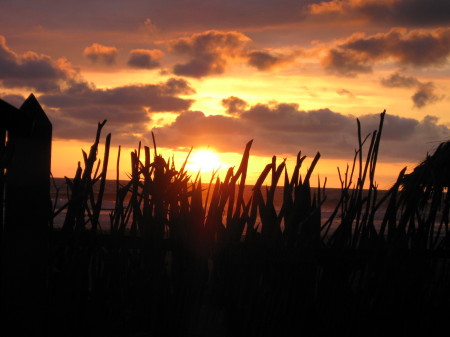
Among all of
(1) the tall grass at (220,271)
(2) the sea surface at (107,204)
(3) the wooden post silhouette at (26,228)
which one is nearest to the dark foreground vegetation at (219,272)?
(1) the tall grass at (220,271)

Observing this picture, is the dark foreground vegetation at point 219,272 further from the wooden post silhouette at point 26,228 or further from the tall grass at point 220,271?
the wooden post silhouette at point 26,228

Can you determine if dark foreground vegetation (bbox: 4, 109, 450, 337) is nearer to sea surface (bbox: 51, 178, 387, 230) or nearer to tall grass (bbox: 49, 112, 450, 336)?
tall grass (bbox: 49, 112, 450, 336)

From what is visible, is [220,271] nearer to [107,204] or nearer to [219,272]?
[219,272]

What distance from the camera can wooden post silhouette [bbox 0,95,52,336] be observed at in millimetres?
1944

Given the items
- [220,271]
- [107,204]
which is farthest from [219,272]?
[107,204]

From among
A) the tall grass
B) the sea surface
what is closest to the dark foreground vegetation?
the tall grass

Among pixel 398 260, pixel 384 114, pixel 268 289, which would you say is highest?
pixel 384 114

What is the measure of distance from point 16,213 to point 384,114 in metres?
1.87

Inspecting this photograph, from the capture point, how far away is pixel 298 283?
2605 millimetres

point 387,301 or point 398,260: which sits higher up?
point 398,260

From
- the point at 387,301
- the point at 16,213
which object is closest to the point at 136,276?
the point at 16,213

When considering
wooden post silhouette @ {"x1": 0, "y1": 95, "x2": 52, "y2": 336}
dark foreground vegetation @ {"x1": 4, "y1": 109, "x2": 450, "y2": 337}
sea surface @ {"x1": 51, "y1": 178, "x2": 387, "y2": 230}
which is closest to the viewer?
wooden post silhouette @ {"x1": 0, "y1": 95, "x2": 52, "y2": 336}

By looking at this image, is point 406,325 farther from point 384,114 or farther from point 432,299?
point 384,114

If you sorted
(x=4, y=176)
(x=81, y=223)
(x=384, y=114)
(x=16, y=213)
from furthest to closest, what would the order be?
(x=384, y=114)
(x=81, y=223)
(x=4, y=176)
(x=16, y=213)
